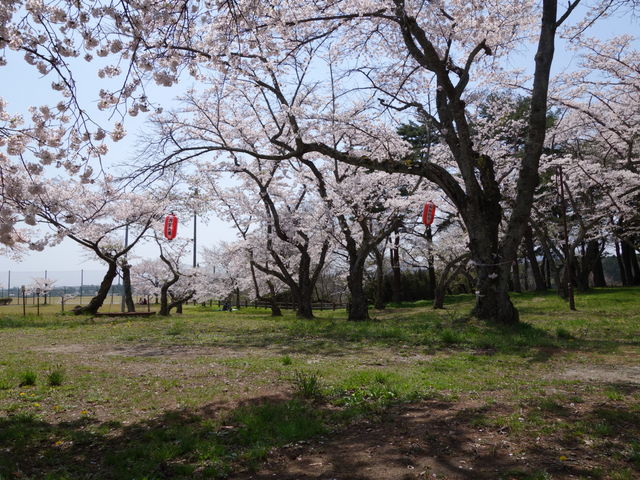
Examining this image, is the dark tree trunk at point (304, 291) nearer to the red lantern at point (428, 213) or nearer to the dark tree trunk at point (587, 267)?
the red lantern at point (428, 213)

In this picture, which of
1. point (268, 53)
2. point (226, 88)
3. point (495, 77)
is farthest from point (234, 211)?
point (268, 53)

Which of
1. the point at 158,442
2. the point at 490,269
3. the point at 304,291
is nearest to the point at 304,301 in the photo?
the point at 304,291

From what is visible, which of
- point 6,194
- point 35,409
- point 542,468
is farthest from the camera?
point 6,194

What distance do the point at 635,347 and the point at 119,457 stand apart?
7.70 meters

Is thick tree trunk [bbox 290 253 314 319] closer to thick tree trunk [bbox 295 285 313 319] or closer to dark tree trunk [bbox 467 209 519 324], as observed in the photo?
thick tree trunk [bbox 295 285 313 319]

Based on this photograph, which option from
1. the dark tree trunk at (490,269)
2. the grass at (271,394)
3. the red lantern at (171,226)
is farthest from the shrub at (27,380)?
the red lantern at (171,226)

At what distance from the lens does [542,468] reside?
286 centimetres

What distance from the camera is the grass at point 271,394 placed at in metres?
3.27

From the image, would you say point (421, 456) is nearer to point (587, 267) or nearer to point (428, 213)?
point (428, 213)

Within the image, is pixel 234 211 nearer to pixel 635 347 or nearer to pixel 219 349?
pixel 219 349

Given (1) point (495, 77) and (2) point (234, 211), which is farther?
(2) point (234, 211)

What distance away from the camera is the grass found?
10.7 feet

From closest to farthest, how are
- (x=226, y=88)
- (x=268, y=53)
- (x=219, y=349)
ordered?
(x=268, y=53) → (x=219, y=349) → (x=226, y=88)

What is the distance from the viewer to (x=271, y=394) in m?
4.67
